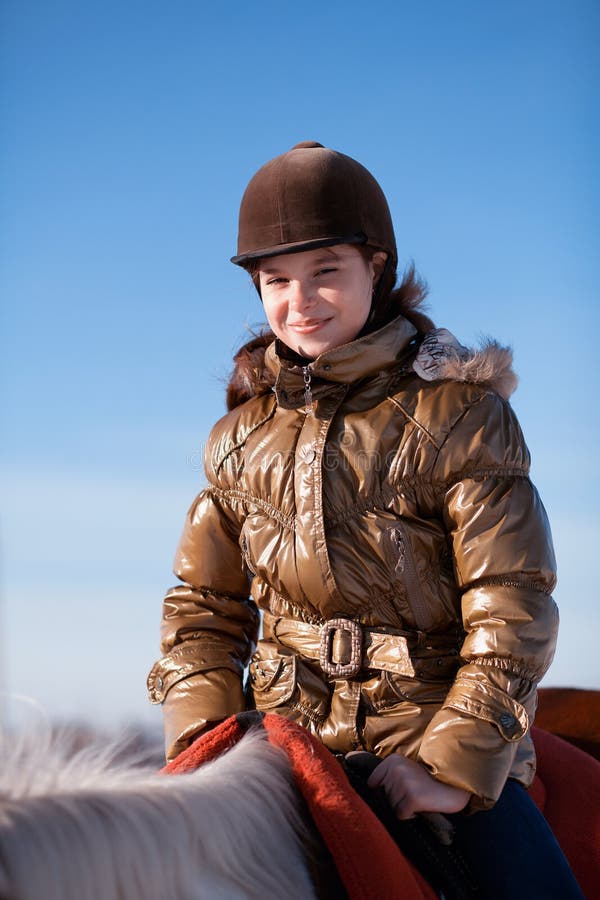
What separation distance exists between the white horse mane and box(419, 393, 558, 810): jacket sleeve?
0.45m

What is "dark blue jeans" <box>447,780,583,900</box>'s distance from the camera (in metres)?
1.81

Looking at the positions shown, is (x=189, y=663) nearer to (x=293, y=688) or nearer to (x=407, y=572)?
(x=293, y=688)

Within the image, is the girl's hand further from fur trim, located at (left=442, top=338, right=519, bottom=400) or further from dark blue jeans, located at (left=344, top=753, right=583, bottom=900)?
fur trim, located at (left=442, top=338, right=519, bottom=400)

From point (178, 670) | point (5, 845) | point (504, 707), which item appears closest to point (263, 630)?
point (178, 670)

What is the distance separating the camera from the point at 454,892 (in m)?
1.72

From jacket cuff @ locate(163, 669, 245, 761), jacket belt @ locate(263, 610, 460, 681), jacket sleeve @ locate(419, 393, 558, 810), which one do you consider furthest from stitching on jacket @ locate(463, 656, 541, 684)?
jacket cuff @ locate(163, 669, 245, 761)

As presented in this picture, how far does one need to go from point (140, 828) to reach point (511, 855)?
89 cm

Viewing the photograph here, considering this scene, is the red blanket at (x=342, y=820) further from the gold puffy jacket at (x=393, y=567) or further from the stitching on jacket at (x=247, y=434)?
the stitching on jacket at (x=247, y=434)

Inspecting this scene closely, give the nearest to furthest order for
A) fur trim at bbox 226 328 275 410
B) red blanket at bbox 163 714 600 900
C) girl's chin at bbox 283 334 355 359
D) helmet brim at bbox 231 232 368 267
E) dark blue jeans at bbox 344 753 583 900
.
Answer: red blanket at bbox 163 714 600 900
dark blue jeans at bbox 344 753 583 900
helmet brim at bbox 231 232 368 267
girl's chin at bbox 283 334 355 359
fur trim at bbox 226 328 275 410

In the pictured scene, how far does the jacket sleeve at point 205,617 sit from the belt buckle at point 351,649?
321mm

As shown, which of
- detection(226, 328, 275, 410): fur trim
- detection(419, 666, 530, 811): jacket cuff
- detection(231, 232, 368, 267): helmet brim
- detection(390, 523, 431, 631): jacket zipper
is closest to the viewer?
detection(419, 666, 530, 811): jacket cuff

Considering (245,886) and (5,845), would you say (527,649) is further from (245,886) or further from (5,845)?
(5,845)

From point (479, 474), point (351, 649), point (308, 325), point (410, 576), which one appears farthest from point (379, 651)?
point (308, 325)

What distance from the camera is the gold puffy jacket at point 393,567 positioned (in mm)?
1977
